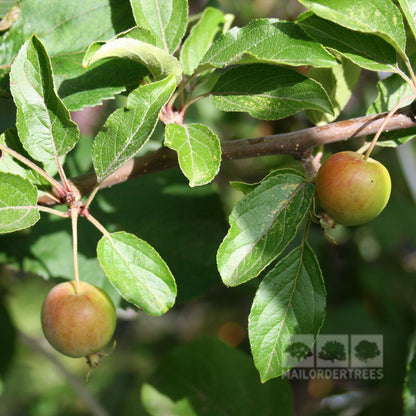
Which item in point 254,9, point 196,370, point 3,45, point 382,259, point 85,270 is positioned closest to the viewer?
point 3,45

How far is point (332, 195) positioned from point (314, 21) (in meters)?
0.29

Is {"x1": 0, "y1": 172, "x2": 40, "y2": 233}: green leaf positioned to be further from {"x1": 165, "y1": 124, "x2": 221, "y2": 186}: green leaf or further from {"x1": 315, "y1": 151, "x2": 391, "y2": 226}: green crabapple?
{"x1": 315, "y1": 151, "x2": 391, "y2": 226}: green crabapple

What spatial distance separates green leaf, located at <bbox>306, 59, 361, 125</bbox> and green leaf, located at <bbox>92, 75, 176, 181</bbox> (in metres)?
0.37

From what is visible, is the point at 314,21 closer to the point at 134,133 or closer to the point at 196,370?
the point at 134,133

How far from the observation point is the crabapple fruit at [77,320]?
2.92 feet

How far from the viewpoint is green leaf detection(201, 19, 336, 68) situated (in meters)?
0.78

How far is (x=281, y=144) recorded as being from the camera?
922 mm

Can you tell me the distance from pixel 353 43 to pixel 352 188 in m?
0.24

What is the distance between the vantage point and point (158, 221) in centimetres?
135

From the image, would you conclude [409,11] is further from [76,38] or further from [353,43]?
[76,38]

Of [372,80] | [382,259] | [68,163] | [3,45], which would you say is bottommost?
[382,259]

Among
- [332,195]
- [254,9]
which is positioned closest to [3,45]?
[332,195]

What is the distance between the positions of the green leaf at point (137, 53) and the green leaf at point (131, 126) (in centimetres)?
5

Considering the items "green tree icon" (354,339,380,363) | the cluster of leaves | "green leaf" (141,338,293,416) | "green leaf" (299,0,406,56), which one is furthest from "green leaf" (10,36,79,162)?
"green tree icon" (354,339,380,363)
